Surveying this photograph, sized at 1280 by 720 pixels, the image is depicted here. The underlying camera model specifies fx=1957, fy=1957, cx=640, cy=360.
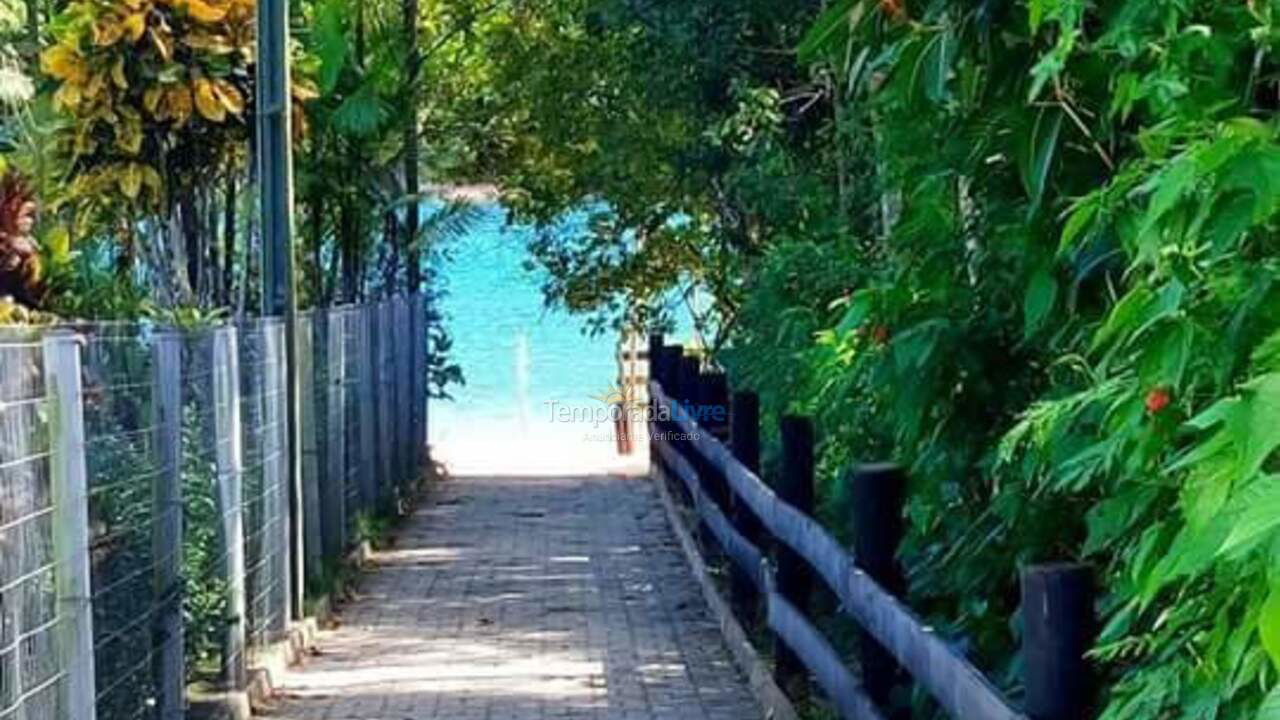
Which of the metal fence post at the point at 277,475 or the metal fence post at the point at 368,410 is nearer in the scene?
the metal fence post at the point at 277,475

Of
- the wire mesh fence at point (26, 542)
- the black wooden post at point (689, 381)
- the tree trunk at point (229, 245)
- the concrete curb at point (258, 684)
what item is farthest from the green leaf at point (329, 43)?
the wire mesh fence at point (26, 542)

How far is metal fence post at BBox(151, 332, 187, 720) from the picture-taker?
685 centimetres

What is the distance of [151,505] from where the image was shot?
6770 mm

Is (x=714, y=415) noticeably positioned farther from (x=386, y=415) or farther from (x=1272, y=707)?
(x=1272, y=707)

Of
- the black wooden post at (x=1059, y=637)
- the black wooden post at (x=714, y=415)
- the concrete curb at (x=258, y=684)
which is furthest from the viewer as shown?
the black wooden post at (x=714, y=415)

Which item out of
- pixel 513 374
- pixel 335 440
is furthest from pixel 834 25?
pixel 513 374

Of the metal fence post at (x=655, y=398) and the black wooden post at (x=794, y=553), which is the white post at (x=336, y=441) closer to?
the black wooden post at (x=794, y=553)

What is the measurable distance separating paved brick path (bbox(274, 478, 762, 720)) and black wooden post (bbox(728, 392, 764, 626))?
274 millimetres

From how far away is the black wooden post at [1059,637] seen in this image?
364 centimetres

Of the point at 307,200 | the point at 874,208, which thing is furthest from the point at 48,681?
the point at 307,200

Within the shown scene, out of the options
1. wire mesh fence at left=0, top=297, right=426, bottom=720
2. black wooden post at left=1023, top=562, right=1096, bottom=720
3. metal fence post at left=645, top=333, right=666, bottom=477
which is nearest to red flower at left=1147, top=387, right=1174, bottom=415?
black wooden post at left=1023, top=562, right=1096, bottom=720

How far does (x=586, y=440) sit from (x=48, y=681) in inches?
969

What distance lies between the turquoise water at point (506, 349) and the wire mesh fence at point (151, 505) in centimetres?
1131

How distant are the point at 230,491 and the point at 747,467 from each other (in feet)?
8.71
